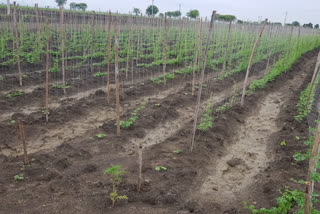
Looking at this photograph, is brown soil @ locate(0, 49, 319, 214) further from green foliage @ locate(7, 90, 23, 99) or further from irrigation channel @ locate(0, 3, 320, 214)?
green foliage @ locate(7, 90, 23, 99)

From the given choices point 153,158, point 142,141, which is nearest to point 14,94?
point 142,141

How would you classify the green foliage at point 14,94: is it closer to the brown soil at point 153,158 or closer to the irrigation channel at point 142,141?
the irrigation channel at point 142,141

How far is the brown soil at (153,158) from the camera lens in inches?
133

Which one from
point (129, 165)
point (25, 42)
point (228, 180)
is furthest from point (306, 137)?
point (25, 42)

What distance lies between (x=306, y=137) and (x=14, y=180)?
512 cm

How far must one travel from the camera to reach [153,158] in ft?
14.8

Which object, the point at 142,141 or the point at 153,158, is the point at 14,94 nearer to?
the point at 142,141

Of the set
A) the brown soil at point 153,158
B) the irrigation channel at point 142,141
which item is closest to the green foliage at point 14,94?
the irrigation channel at point 142,141

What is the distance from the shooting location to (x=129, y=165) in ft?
14.0

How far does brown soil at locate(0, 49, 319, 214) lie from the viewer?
338cm

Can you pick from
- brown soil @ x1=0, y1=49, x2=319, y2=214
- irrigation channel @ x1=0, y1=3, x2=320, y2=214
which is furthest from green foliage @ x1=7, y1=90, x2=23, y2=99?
brown soil @ x1=0, y1=49, x2=319, y2=214

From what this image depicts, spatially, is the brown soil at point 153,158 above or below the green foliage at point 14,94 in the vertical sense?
below

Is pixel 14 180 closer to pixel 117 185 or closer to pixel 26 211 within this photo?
pixel 26 211

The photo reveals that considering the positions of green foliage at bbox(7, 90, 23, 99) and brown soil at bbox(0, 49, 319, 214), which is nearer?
brown soil at bbox(0, 49, 319, 214)
